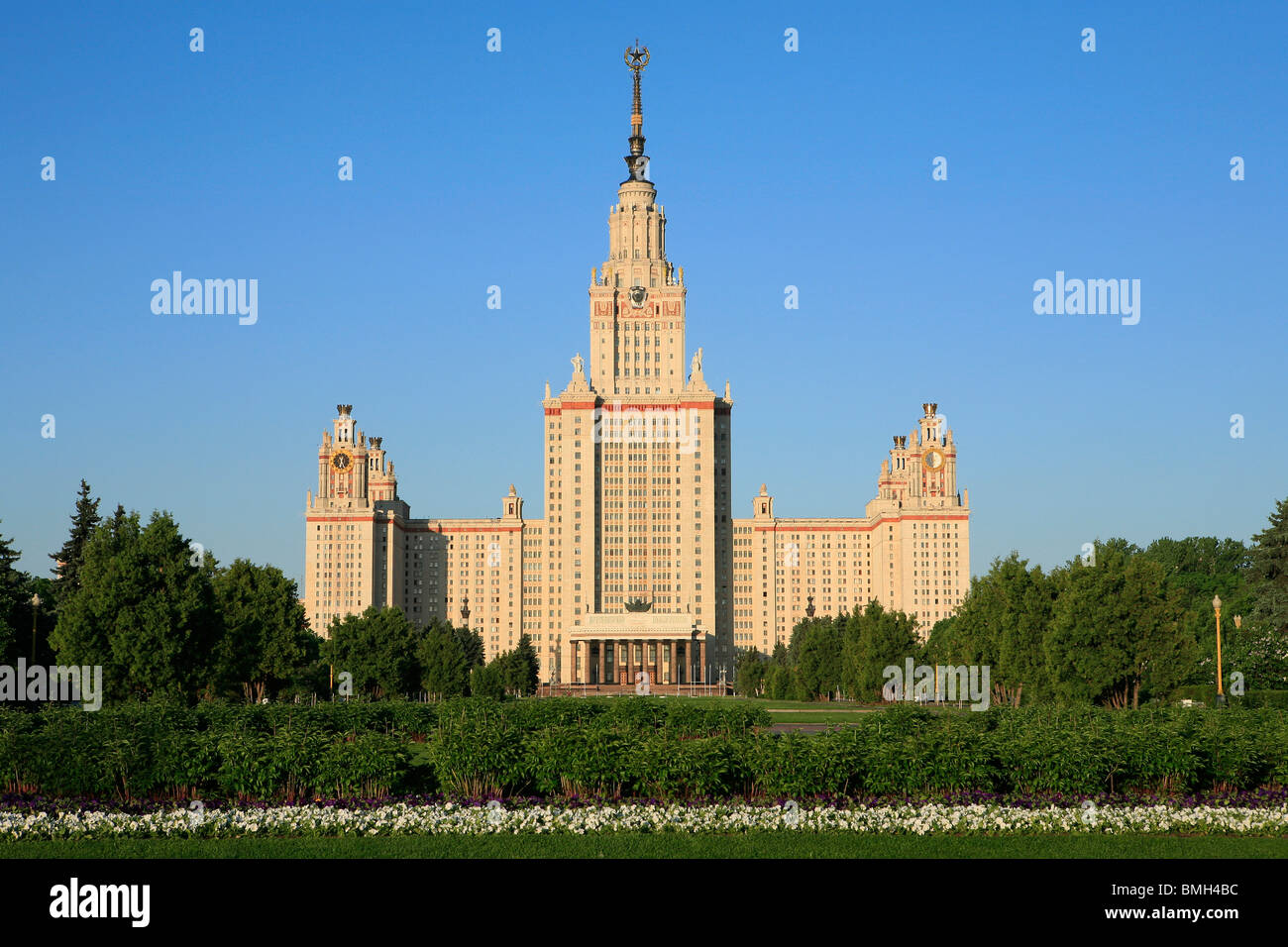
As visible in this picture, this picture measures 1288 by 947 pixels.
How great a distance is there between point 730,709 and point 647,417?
6062 inches

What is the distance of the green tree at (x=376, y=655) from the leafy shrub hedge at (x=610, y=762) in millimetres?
53249

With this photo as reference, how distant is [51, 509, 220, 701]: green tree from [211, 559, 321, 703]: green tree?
448 inches

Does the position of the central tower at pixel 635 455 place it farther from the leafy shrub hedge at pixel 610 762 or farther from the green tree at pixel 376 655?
the leafy shrub hedge at pixel 610 762

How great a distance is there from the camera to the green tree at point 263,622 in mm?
63406

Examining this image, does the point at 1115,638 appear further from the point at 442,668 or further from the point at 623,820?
the point at 442,668

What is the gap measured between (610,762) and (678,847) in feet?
15.7

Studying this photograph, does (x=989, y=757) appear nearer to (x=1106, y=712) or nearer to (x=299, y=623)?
(x=1106, y=712)

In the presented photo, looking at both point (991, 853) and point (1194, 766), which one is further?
point (1194, 766)

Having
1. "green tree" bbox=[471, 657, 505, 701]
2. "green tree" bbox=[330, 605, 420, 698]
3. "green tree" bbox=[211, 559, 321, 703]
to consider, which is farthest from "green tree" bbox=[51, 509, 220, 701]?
"green tree" bbox=[471, 657, 505, 701]

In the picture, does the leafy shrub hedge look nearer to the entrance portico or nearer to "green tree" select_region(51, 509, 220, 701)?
"green tree" select_region(51, 509, 220, 701)

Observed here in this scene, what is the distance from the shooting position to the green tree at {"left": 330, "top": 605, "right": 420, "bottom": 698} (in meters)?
81.0

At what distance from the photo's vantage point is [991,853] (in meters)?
21.4

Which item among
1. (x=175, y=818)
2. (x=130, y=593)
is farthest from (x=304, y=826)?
(x=130, y=593)

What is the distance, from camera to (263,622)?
219ft
